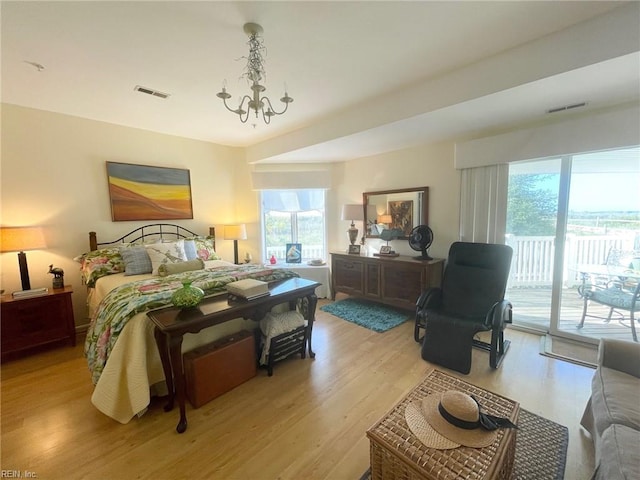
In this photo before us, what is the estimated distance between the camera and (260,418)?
1785 millimetres

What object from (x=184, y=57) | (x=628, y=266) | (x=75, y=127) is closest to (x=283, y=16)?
(x=184, y=57)

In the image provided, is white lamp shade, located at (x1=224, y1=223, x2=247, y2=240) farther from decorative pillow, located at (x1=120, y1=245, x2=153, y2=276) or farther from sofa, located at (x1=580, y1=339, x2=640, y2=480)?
sofa, located at (x1=580, y1=339, x2=640, y2=480)

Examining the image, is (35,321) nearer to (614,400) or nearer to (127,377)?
(127,377)

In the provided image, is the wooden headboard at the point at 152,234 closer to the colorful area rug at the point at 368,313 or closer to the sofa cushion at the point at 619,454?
the colorful area rug at the point at 368,313

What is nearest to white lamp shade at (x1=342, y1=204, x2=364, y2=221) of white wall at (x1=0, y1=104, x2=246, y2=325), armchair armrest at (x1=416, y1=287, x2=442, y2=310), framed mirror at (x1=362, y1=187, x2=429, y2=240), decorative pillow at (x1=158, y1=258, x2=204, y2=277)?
framed mirror at (x1=362, y1=187, x2=429, y2=240)

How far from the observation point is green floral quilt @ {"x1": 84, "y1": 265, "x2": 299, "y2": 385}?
176 centimetres

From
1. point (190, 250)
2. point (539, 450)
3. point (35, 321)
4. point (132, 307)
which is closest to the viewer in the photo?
point (539, 450)

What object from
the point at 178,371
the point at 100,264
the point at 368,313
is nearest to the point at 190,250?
the point at 100,264

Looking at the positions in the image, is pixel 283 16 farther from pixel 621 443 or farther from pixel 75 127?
pixel 75 127

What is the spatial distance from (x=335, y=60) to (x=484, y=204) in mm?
2255

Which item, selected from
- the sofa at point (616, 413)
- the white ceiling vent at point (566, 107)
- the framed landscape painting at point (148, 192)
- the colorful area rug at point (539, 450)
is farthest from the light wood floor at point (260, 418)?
the white ceiling vent at point (566, 107)

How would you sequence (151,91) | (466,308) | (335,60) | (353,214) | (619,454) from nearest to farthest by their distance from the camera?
(619,454)
(335,60)
(151,91)
(466,308)
(353,214)

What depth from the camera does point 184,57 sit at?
1908mm

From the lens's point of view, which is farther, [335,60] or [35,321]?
[35,321]
